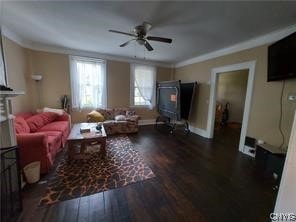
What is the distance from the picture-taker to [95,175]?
2.26 meters

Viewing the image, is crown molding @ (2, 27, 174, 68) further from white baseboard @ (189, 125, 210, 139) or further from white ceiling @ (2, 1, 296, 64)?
white baseboard @ (189, 125, 210, 139)

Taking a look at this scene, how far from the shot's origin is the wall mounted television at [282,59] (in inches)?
86.4

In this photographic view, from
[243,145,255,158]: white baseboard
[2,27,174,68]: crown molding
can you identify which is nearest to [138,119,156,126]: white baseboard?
[2,27,174,68]: crown molding

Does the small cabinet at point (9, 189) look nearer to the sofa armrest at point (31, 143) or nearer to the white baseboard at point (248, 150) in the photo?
the sofa armrest at point (31, 143)

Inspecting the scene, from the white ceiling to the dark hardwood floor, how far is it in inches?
100

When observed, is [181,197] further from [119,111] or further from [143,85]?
[143,85]

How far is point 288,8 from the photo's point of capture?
1.90 meters

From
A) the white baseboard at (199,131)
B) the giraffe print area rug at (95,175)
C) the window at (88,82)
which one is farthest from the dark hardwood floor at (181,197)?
the window at (88,82)

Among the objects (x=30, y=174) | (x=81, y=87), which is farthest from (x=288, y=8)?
(x=81, y=87)

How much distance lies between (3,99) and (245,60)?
4.36 m

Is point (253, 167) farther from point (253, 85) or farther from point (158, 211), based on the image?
point (158, 211)

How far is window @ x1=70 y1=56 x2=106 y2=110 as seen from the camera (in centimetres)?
440

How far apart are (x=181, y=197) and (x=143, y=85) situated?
14.1 feet

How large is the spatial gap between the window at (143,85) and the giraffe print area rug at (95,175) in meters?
2.81
